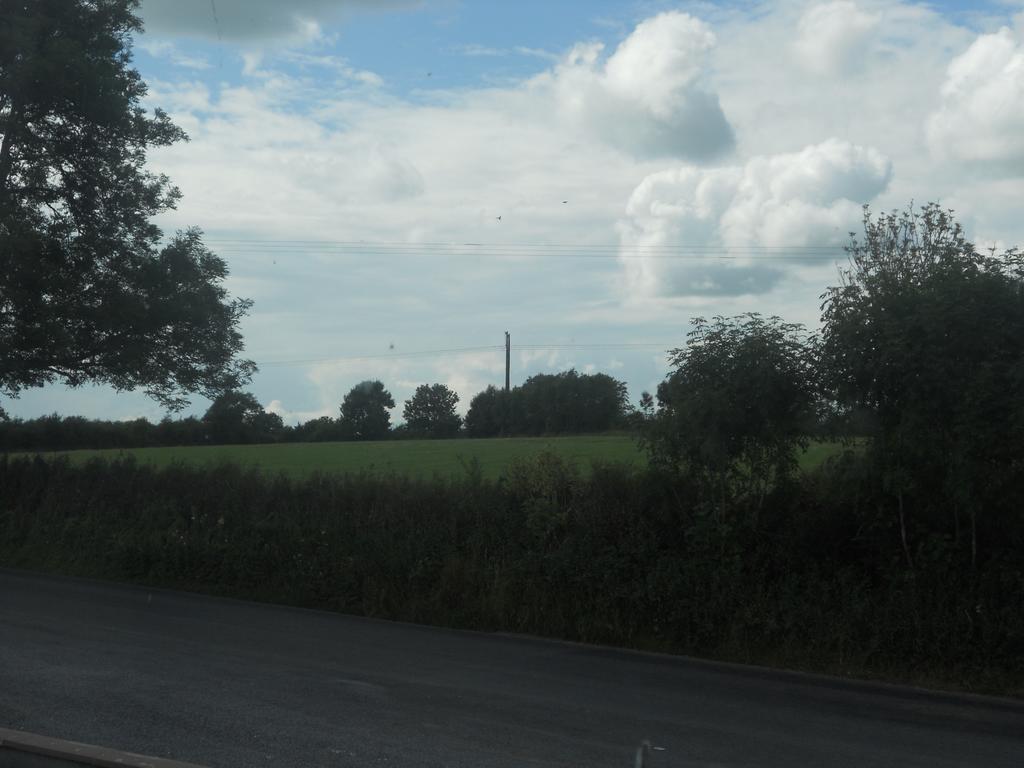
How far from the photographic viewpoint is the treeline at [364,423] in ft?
134

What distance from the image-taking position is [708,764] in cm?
742

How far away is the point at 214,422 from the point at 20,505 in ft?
116

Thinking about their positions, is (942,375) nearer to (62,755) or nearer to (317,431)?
(62,755)

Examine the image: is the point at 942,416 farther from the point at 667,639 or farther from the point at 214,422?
the point at 214,422

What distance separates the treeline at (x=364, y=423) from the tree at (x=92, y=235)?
7.98 meters

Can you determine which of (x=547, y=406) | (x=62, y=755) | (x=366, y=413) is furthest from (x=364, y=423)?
(x=62, y=755)

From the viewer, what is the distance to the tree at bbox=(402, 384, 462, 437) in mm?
76625

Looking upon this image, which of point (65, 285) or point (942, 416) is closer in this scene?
point (942, 416)

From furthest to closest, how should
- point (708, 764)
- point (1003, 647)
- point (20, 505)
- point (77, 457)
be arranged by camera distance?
point (77, 457) → point (20, 505) → point (1003, 647) → point (708, 764)

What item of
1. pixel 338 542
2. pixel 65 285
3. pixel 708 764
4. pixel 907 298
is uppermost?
pixel 65 285

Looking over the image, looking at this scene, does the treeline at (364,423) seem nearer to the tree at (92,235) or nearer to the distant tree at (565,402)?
the distant tree at (565,402)

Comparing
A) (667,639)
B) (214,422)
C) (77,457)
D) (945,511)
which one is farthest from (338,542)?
(214,422)

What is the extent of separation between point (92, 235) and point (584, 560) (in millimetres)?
14224

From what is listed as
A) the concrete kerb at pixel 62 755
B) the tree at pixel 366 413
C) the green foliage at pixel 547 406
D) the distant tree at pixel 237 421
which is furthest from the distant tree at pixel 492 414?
the concrete kerb at pixel 62 755
